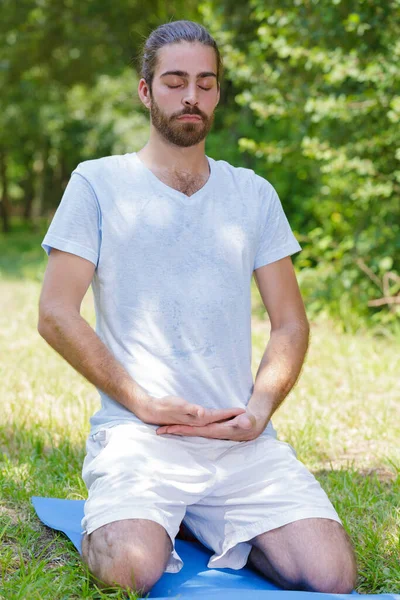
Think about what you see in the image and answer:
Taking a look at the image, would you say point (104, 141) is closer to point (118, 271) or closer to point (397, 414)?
point (397, 414)

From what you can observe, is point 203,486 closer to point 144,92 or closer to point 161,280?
point 161,280

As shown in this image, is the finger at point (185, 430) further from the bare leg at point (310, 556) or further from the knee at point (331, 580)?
the knee at point (331, 580)

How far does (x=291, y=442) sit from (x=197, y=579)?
169cm

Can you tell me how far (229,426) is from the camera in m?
2.82

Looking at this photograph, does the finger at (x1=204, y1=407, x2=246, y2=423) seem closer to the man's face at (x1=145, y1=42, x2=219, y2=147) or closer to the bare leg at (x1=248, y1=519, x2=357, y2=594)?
the bare leg at (x1=248, y1=519, x2=357, y2=594)

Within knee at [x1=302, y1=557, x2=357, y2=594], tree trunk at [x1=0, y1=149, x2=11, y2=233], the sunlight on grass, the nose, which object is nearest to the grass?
the sunlight on grass

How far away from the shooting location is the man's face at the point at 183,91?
306 centimetres

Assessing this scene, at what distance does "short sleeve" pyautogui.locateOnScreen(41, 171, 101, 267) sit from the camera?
289 centimetres

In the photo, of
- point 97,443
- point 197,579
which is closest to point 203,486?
point 197,579

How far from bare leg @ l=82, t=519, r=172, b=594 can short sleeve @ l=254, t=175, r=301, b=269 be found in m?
1.13

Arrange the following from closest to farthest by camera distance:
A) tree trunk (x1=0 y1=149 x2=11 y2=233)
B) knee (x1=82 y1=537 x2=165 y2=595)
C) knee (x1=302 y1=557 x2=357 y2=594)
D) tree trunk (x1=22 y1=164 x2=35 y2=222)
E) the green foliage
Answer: knee (x1=82 y1=537 x2=165 y2=595), knee (x1=302 y1=557 x2=357 y2=594), the green foliage, tree trunk (x1=0 y1=149 x2=11 y2=233), tree trunk (x1=22 y1=164 x2=35 y2=222)

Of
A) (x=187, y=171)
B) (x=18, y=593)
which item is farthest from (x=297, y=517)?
(x=187, y=171)

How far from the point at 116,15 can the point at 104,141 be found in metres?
3.90

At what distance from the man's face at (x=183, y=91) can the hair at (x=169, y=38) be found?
0.02 metres
